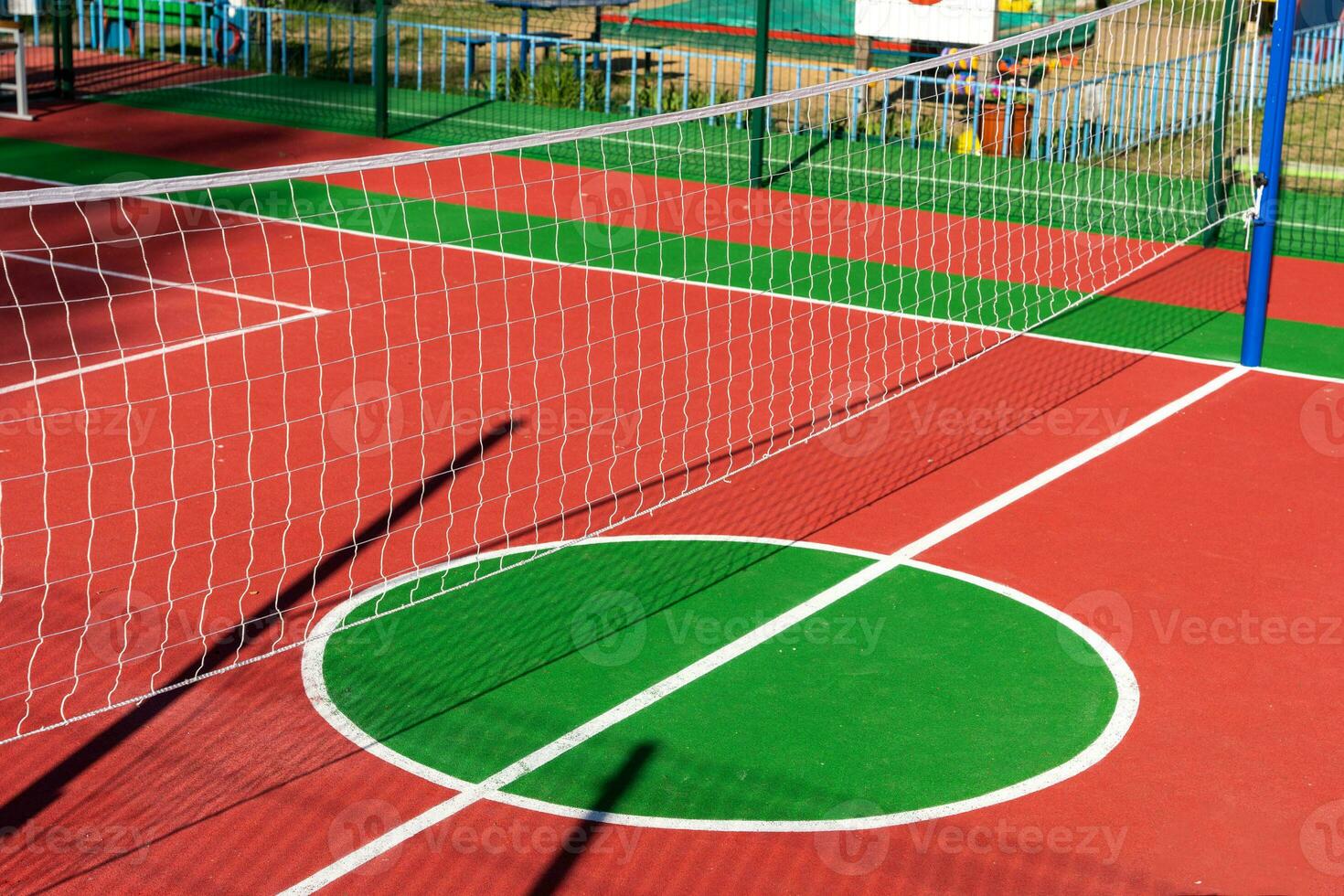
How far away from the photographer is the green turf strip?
1294 cm

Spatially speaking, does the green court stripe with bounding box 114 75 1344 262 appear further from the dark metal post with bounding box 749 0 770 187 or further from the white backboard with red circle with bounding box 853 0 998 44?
the white backboard with red circle with bounding box 853 0 998 44

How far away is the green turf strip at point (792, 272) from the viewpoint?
1294 cm

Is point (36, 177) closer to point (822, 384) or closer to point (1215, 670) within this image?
point (822, 384)

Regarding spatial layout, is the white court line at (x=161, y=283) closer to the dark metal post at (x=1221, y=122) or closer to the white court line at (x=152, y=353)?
the white court line at (x=152, y=353)

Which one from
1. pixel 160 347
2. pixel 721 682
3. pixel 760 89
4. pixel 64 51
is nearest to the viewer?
pixel 721 682

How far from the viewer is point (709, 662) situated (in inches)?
293

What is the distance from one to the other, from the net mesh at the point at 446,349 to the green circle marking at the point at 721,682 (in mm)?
281

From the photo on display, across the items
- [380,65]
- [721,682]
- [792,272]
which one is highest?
[380,65]

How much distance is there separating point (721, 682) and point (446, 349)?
5.47 m

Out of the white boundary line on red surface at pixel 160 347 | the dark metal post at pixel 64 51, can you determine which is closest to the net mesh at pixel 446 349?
the white boundary line on red surface at pixel 160 347

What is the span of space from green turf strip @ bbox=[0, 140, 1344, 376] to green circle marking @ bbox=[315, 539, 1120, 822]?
368cm

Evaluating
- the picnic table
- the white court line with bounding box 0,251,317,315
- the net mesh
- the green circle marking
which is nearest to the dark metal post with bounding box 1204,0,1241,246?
the net mesh

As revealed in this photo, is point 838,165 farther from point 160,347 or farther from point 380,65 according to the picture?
point 160,347

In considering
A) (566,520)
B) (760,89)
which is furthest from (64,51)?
(566,520)
